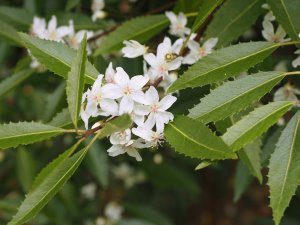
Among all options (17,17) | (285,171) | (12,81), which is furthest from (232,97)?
(17,17)

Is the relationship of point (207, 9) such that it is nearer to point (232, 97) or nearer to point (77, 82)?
Result: point (232, 97)

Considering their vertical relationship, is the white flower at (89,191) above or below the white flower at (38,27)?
below

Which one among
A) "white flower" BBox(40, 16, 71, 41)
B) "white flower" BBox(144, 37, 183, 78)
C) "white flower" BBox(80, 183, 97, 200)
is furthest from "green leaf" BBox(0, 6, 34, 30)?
"white flower" BBox(80, 183, 97, 200)

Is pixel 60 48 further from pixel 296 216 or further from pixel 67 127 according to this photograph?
pixel 296 216

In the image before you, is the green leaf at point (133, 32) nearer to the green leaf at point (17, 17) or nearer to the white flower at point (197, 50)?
the white flower at point (197, 50)

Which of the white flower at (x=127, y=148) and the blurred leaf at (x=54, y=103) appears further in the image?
the blurred leaf at (x=54, y=103)

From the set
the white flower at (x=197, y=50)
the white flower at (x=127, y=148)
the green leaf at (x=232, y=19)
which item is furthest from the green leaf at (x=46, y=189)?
the green leaf at (x=232, y=19)
